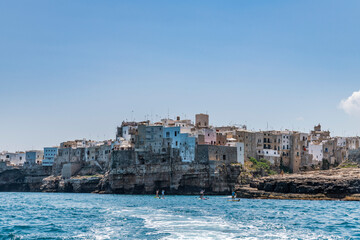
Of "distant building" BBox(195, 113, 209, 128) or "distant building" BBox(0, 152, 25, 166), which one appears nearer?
"distant building" BBox(195, 113, 209, 128)

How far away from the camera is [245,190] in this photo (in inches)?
3049

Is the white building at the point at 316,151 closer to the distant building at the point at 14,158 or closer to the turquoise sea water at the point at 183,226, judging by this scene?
the turquoise sea water at the point at 183,226

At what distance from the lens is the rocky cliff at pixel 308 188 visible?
68062mm

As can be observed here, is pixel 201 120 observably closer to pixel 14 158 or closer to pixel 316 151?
pixel 316 151

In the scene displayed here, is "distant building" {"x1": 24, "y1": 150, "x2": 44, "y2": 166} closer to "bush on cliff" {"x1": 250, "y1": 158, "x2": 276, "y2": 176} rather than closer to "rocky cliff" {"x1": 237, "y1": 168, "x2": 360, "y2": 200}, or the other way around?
"bush on cliff" {"x1": 250, "y1": 158, "x2": 276, "y2": 176}

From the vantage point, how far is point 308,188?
71000mm

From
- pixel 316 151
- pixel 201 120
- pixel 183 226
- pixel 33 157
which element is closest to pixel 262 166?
pixel 316 151

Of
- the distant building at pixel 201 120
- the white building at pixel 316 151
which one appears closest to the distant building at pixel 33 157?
the distant building at pixel 201 120

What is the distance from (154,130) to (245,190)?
89.4 ft

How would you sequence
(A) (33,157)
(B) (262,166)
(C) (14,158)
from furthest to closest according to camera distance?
1. (C) (14,158)
2. (A) (33,157)
3. (B) (262,166)

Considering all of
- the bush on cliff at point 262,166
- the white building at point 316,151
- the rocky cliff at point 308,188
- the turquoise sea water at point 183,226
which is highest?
the white building at point 316,151

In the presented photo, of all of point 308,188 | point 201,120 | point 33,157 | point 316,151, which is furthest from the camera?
point 33,157

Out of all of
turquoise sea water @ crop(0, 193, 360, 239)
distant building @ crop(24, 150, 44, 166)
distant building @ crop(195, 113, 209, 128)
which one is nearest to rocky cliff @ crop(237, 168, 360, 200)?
turquoise sea water @ crop(0, 193, 360, 239)

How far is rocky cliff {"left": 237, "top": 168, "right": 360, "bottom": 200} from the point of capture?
6806cm
